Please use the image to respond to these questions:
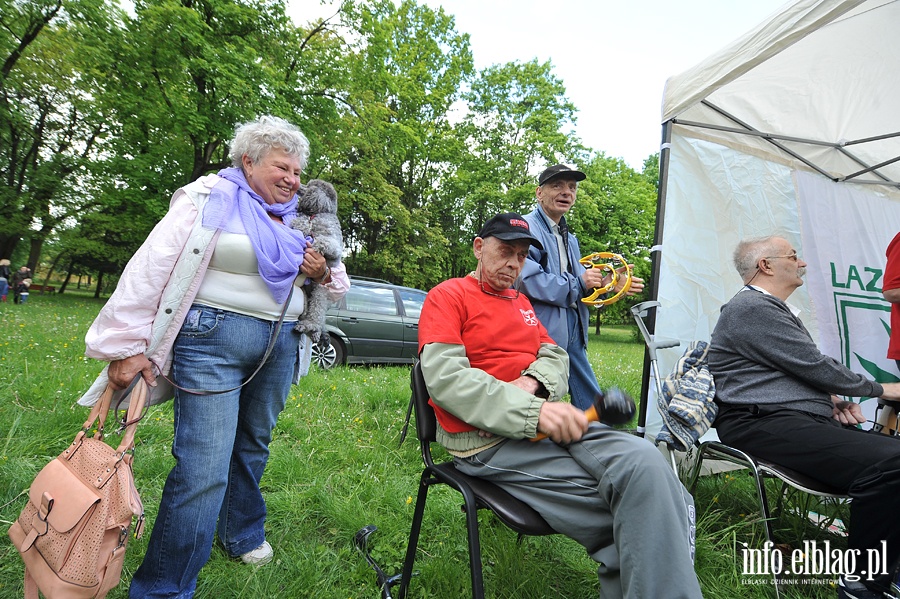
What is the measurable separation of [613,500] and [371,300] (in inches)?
282

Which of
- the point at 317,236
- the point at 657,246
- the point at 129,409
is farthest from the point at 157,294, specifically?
the point at 657,246

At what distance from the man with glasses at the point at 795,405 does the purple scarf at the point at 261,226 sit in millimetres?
2438

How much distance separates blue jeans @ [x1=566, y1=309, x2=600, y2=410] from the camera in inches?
125

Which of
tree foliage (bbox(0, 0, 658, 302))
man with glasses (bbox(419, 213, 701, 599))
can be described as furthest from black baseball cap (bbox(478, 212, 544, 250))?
tree foliage (bbox(0, 0, 658, 302))

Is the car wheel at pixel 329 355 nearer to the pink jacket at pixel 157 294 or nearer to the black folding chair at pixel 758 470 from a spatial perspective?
the black folding chair at pixel 758 470

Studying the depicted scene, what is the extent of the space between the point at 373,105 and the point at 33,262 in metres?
21.5

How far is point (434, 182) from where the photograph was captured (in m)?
24.7


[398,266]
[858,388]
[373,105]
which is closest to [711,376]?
[858,388]

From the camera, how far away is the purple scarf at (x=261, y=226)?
5.96 ft

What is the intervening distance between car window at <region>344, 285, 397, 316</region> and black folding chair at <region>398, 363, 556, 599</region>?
630cm

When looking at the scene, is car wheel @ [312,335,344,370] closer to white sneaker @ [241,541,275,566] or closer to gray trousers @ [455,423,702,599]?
white sneaker @ [241,541,275,566]

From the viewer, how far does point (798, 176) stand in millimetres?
4230

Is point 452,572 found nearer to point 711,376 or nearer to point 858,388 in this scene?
point 711,376

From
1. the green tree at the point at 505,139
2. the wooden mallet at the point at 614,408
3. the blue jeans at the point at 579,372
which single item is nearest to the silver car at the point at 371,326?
the blue jeans at the point at 579,372
